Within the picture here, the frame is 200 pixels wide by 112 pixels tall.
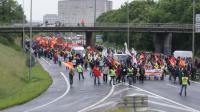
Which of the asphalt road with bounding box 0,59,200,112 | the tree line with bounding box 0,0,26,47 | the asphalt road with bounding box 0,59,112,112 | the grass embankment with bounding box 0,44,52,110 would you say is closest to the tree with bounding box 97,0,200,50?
the tree line with bounding box 0,0,26,47

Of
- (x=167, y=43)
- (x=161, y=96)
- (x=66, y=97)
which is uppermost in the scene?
(x=167, y=43)

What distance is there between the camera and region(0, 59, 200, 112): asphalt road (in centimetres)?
2908

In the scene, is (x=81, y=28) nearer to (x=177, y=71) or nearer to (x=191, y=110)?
(x=177, y=71)

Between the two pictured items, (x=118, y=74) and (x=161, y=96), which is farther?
(x=118, y=74)

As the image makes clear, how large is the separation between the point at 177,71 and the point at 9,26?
57978mm

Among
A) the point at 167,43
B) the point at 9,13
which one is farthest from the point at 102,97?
the point at 9,13

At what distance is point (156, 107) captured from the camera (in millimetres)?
Result: 28828

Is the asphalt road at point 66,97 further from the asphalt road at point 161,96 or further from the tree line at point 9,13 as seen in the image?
the tree line at point 9,13

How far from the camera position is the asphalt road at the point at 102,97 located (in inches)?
1145

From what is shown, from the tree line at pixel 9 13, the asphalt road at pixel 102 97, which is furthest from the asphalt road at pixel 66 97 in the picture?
the tree line at pixel 9 13

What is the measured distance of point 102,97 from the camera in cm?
3394

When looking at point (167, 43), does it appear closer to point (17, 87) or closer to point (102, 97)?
point (17, 87)

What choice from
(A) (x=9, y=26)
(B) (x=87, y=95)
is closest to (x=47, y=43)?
(A) (x=9, y=26)

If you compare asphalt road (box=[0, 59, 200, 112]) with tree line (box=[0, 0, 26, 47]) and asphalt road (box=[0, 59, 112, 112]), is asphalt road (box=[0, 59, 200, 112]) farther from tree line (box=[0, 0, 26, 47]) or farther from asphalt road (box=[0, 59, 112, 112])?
tree line (box=[0, 0, 26, 47])
